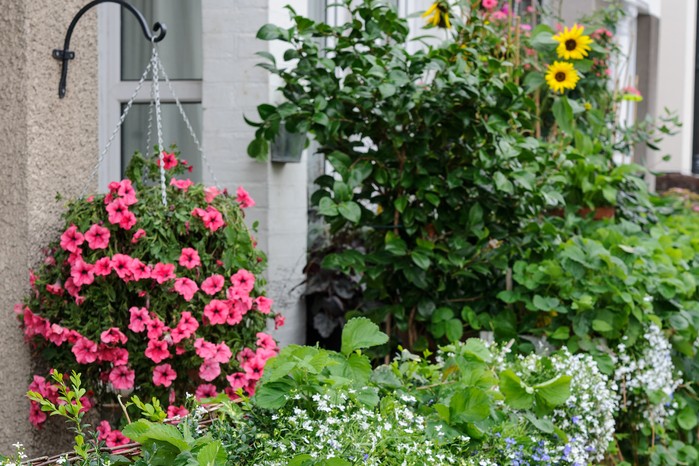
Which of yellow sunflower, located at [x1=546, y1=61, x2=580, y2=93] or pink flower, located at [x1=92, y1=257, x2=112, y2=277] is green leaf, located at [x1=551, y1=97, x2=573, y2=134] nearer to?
yellow sunflower, located at [x1=546, y1=61, x2=580, y2=93]

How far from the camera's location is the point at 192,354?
3.08 m

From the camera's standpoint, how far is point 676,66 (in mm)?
10266

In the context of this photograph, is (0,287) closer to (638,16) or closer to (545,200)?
(545,200)

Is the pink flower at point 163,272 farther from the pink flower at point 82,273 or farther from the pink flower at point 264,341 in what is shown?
the pink flower at point 264,341

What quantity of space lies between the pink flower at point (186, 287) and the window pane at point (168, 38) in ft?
5.54

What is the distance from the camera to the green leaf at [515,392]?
2592 millimetres

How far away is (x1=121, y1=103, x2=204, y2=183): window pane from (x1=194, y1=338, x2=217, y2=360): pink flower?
1.51 meters

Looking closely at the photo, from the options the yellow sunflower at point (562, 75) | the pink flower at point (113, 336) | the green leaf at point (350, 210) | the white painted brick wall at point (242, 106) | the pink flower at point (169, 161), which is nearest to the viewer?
the pink flower at point (113, 336)

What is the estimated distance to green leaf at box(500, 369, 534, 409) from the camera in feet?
8.50

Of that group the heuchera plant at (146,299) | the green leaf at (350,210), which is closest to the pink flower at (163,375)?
the heuchera plant at (146,299)

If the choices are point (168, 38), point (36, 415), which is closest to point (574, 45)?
point (168, 38)

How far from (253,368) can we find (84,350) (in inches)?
19.9

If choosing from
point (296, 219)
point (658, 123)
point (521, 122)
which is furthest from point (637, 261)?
point (658, 123)

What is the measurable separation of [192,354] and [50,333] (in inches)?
16.4
